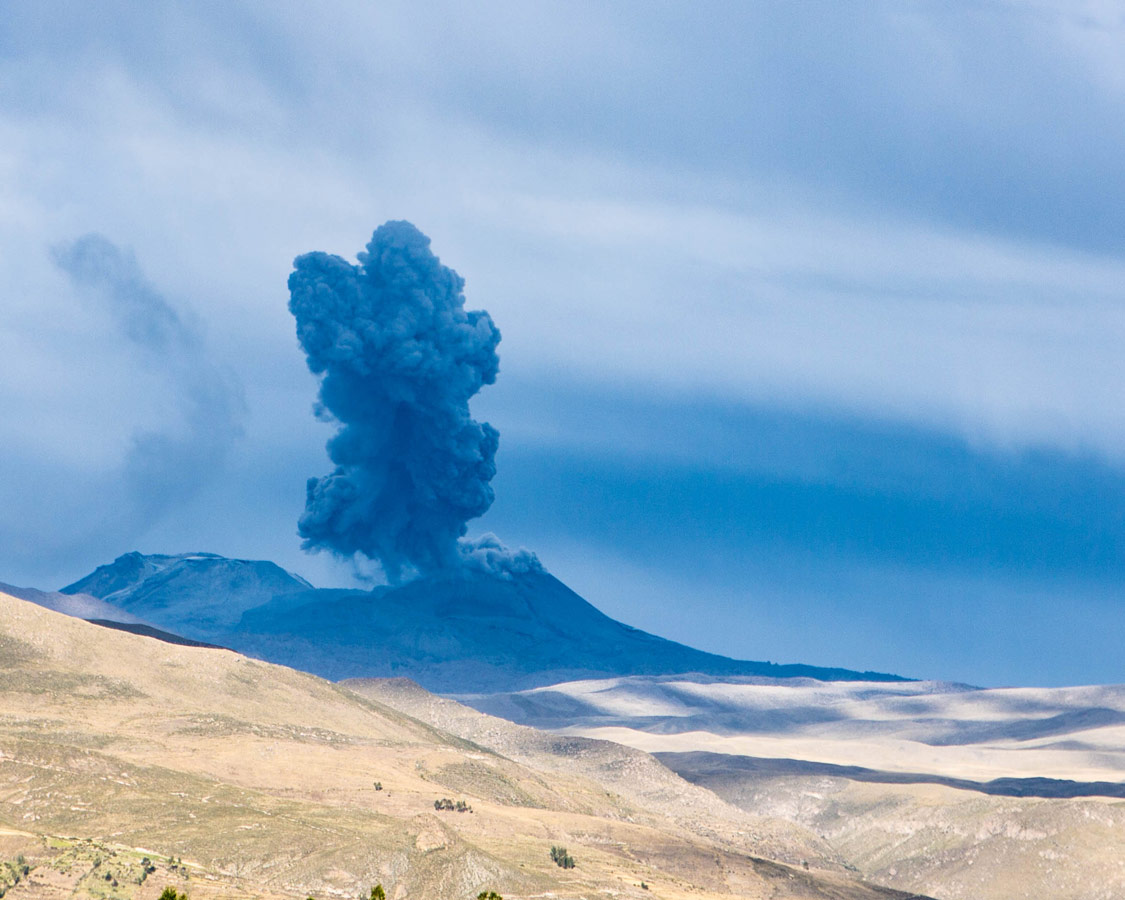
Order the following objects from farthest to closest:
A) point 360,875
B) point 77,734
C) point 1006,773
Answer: point 1006,773, point 77,734, point 360,875

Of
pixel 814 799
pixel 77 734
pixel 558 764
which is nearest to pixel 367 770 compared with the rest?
pixel 77 734

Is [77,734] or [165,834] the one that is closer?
[165,834]

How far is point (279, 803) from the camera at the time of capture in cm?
4791

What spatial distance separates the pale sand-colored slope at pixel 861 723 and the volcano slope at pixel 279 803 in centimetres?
5176

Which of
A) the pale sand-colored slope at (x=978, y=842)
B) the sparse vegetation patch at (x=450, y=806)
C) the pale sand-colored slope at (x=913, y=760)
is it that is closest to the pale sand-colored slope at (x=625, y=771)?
the pale sand-colored slope at (x=978, y=842)

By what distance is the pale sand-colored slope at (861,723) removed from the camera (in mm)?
127312

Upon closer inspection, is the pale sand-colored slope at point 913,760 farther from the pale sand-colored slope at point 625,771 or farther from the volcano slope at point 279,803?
the volcano slope at point 279,803

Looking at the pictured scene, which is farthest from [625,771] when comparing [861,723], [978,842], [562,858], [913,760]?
[861,723]

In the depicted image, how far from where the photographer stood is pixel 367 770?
196 feet

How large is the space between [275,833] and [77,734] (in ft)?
61.3

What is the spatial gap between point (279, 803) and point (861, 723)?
12515cm

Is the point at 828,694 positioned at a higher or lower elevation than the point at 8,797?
higher

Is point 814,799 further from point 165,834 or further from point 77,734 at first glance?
point 165,834

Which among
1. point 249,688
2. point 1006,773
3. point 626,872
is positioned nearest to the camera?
point 626,872
